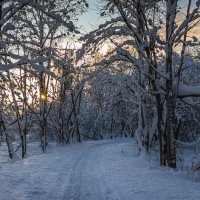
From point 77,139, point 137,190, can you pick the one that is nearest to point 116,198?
point 137,190

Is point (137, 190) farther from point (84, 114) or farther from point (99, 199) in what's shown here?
point (84, 114)

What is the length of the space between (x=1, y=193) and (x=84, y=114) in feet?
175

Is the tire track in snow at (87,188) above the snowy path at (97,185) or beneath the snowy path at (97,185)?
beneath

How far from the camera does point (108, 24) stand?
618 inches

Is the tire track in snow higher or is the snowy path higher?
the snowy path

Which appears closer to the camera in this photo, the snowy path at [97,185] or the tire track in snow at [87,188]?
the snowy path at [97,185]

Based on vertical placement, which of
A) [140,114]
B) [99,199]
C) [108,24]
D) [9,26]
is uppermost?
[108,24]

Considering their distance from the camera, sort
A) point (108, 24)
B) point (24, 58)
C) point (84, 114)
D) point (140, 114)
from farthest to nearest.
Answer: point (84, 114) → point (140, 114) → point (108, 24) → point (24, 58)

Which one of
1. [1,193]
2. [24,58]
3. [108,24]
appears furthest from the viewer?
[108,24]

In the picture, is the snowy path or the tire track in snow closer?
the snowy path

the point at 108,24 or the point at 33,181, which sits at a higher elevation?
the point at 108,24

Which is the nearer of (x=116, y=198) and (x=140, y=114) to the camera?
(x=116, y=198)

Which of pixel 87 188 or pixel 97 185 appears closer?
pixel 87 188

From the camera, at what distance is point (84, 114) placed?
208 ft
